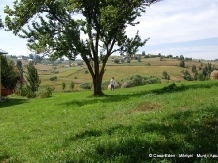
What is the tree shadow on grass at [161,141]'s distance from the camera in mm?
5961

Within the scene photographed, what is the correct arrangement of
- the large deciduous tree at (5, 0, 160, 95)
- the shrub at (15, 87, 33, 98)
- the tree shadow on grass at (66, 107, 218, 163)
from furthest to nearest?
the shrub at (15, 87, 33, 98), the large deciduous tree at (5, 0, 160, 95), the tree shadow on grass at (66, 107, 218, 163)

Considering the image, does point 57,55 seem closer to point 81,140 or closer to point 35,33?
point 35,33

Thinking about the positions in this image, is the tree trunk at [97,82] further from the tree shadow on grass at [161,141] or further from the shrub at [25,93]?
the shrub at [25,93]

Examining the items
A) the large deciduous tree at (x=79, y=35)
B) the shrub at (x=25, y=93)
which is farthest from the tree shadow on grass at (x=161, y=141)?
the shrub at (x=25, y=93)

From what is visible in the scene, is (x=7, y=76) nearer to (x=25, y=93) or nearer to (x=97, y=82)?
(x=25, y=93)

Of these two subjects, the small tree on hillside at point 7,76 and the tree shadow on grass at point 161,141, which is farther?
the small tree on hillside at point 7,76

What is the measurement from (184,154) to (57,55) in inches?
878

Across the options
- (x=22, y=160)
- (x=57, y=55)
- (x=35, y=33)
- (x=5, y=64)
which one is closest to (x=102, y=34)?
(x=57, y=55)

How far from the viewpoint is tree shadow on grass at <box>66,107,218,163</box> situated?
19.6 ft

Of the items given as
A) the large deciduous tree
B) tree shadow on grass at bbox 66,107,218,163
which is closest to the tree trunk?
the large deciduous tree

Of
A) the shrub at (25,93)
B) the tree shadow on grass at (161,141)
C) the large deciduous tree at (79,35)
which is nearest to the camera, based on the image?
the tree shadow on grass at (161,141)

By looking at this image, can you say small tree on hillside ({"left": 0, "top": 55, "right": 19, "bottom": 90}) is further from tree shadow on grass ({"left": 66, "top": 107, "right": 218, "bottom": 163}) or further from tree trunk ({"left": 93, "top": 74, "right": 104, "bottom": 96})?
tree shadow on grass ({"left": 66, "top": 107, "right": 218, "bottom": 163})

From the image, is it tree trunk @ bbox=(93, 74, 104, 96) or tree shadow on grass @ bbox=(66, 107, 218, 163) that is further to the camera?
tree trunk @ bbox=(93, 74, 104, 96)

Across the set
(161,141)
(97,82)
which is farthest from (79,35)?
(161,141)
